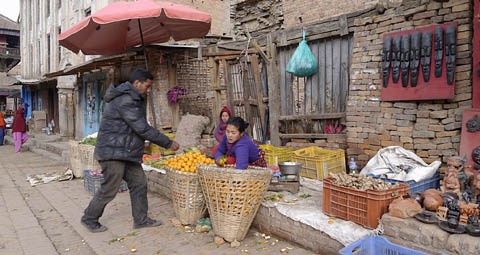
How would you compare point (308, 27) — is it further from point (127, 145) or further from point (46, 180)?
point (46, 180)

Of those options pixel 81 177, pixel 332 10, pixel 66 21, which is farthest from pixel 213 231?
pixel 66 21

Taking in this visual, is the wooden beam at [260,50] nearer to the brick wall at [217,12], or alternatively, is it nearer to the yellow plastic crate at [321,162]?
the yellow plastic crate at [321,162]

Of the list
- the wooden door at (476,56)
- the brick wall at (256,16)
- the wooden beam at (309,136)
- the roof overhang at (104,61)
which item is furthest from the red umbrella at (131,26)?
the brick wall at (256,16)

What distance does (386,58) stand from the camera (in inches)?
202

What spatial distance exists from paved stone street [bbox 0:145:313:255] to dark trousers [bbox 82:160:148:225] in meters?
0.23

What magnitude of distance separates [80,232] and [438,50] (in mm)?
5210

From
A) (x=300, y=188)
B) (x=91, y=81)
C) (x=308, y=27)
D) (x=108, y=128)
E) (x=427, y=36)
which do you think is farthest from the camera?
(x=91, y=81)

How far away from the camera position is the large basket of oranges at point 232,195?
3586mm

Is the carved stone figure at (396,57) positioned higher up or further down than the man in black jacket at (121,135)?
higher up

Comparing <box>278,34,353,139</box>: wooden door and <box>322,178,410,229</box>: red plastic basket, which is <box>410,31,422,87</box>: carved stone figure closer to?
<box>278,34,353,139</box>: wooden door

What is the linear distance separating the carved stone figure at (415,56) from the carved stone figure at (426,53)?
7 cm

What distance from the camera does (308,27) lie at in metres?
6.20

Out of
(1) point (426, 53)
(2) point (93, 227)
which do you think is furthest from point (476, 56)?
(2) point (93, 227)

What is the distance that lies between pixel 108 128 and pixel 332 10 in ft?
32.1
